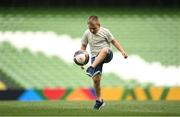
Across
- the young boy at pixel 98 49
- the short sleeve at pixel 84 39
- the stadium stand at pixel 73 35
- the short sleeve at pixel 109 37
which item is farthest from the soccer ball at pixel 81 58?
the stadium stand at pixel 73 35

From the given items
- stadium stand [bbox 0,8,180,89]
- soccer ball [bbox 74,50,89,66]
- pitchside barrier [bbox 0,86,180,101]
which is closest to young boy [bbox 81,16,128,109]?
soccer ball [bbox 74,50,89,66]

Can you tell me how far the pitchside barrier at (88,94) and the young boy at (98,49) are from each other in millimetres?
5719

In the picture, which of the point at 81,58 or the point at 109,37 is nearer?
the point at 81,58

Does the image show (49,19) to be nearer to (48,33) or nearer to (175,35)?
(48,33)

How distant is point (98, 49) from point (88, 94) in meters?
6.02

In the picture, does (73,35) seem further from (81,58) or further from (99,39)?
(81,58)

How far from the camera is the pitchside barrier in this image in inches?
671

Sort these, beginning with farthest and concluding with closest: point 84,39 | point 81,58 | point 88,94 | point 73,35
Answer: point 73,35 → point 88,94 → point 84,39 → point 81,58

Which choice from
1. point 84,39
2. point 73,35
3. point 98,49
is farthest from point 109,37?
point 73,35

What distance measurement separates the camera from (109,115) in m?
9.56

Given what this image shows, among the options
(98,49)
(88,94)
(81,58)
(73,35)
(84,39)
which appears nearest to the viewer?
(81,58)

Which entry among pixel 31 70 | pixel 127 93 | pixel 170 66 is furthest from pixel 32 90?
pixel 170 66

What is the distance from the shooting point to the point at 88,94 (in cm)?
1722

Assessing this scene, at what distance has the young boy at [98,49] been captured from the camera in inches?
436
